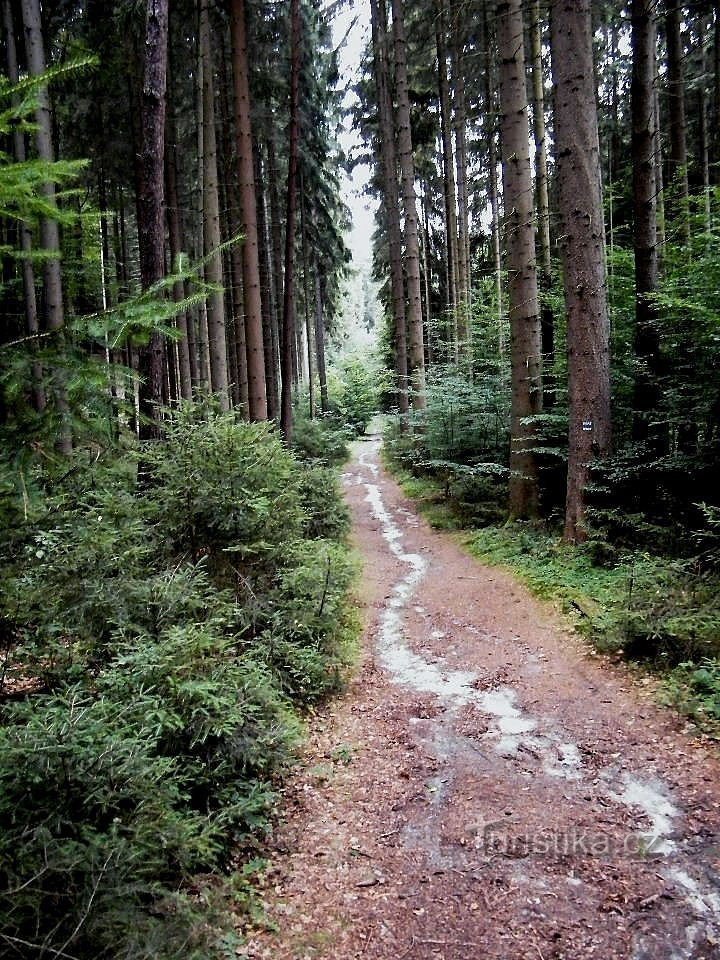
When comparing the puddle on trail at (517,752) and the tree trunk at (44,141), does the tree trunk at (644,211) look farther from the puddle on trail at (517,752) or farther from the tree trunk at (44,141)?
the tree trunk at (44,141)

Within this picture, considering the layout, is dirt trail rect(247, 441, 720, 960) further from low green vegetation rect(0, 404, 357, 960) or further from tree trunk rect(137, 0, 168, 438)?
tree trunk rect(137, 0, 168, 438)

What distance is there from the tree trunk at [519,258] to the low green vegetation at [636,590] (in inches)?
A: 39.3

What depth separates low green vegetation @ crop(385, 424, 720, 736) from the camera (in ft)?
16.0

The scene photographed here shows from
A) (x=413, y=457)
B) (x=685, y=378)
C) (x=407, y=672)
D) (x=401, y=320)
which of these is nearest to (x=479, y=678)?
(x=407, y=672)

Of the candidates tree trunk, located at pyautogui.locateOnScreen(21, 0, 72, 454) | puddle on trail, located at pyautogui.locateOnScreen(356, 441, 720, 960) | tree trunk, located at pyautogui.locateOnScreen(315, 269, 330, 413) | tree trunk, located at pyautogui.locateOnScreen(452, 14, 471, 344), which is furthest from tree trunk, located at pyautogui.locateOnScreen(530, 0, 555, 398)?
tree trunk, located at pyautogui.locateOnScreen(315, 269, 330, 413)

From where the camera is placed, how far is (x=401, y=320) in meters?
20.4

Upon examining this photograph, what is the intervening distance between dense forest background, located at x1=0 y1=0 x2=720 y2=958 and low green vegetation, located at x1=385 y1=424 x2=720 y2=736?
0.04m

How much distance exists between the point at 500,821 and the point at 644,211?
827 cm

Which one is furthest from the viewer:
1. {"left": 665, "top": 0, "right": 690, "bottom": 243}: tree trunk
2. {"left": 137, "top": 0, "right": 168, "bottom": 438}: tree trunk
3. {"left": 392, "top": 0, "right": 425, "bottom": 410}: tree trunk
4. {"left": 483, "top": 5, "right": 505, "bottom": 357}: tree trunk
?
{"left": 392, "top": 0, "right": 425, "bottom": 410}: tree trunk

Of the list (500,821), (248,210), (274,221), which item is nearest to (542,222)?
(248,210)

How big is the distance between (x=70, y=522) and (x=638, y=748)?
4.13 meters

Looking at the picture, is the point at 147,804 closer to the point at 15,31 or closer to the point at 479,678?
the point at 479,678

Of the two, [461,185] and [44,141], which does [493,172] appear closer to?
[461,185]

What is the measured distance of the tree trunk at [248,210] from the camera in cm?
1123
